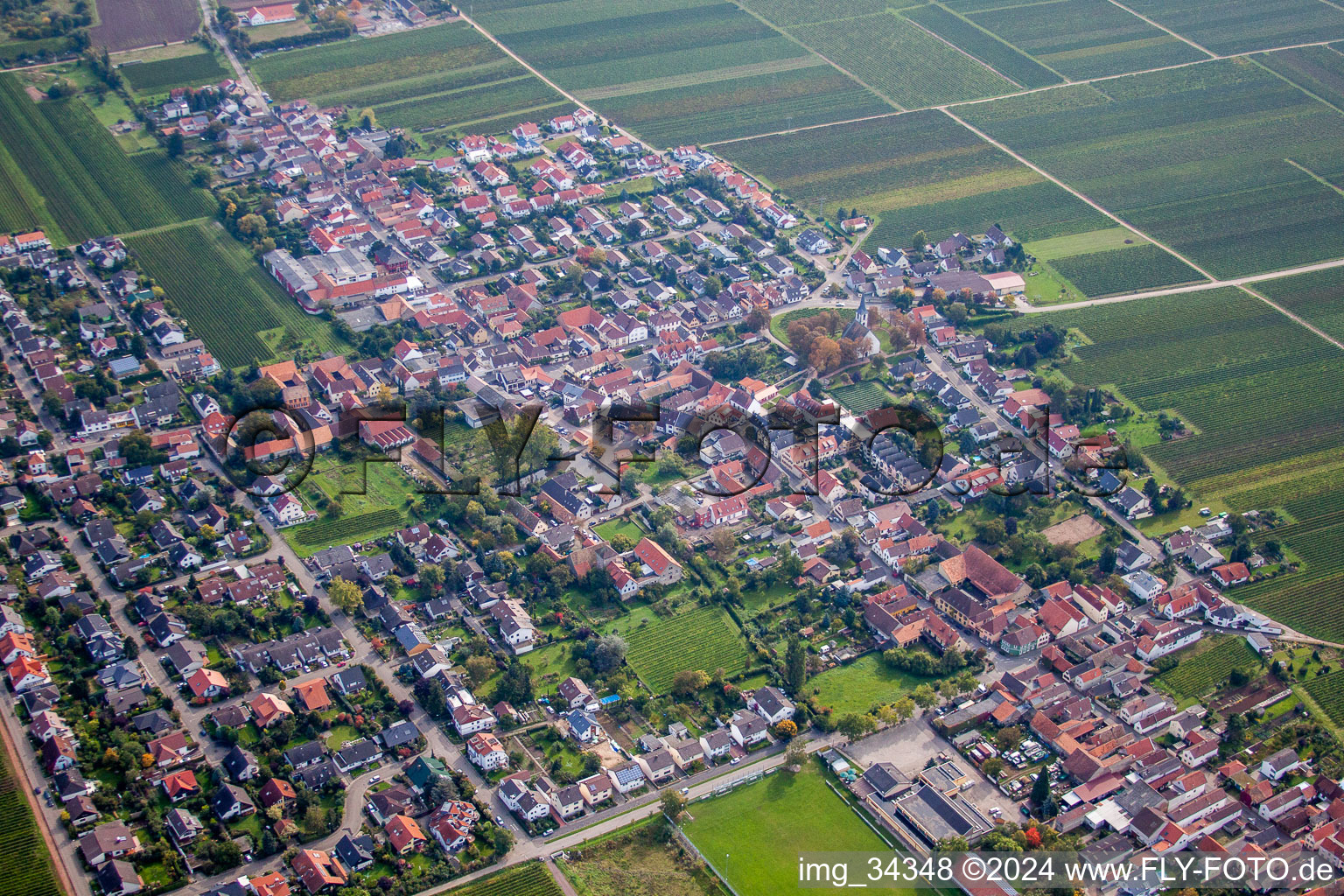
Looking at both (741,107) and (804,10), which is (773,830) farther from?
(804,10)

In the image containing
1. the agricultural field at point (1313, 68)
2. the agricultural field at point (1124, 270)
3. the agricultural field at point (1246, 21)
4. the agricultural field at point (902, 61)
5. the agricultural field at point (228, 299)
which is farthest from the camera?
the agricultural field at point (1246, 21)

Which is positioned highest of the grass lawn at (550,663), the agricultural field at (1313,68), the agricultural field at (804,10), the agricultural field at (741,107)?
the agricultural field at (804,10)

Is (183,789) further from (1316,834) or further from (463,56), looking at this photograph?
(463,56)

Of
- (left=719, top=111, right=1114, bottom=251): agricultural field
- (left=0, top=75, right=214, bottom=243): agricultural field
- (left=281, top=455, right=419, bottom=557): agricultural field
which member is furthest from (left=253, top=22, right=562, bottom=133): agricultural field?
(left=281, top=455, right=419, bottom=557): agricultural field

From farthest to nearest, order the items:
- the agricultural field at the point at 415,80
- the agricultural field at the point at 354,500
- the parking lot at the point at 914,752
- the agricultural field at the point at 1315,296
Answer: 1. the agricultural field at the point at 415,80
2. the agricultural field at the point at 1315,296
3. the agricultural field at the point at 354,500
4. the parking lot at the point at 914,752

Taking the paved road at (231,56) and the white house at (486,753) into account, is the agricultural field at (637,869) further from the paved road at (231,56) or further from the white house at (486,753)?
the paved road at (231,56)

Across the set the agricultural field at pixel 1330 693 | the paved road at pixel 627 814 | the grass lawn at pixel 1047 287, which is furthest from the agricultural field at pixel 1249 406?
the paved road at pixel 627 814

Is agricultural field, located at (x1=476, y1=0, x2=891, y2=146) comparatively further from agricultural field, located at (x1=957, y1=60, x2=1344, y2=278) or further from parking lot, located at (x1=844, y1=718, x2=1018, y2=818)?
parking lot, located at (x1=844, y1=718, x2=1018, y2=818)
